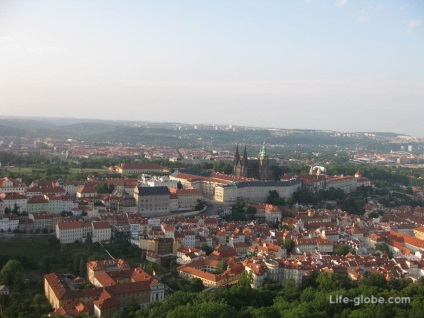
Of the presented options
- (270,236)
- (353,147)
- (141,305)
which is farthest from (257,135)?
(141,305)

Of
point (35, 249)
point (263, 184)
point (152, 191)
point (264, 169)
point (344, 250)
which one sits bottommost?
point (35, 249)

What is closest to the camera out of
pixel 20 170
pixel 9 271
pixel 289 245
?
pixel 9 271

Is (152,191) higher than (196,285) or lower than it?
higher

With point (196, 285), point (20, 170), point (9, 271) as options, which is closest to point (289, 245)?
point (196, 285)

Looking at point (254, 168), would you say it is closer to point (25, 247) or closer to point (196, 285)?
point (25, 247)

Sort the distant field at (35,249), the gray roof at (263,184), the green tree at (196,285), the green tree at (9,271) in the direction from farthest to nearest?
the gray roof at (263,184)
the distant field at (35,249)
the green tree at (196,285)
the green tree at (9,271)

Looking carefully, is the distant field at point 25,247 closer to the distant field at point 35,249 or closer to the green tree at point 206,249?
the distant field at point 35,249

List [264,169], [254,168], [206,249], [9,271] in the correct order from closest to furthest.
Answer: [9,271], [206,249], [264,169], [254,168]

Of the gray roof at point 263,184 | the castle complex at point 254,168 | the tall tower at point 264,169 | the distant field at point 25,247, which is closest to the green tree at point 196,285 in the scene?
the distant field at point 25,247

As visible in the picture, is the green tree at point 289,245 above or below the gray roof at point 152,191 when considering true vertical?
below

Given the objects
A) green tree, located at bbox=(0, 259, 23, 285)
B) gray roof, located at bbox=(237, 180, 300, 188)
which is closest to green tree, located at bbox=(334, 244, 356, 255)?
gray roof, located at bbox=(237, 180, 300, 188)

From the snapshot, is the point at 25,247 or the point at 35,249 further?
the point at 25,247
